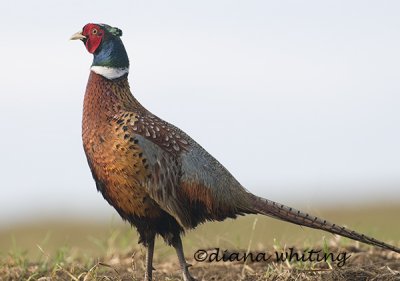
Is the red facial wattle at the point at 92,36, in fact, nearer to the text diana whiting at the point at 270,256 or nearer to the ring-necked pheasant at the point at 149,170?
the ring-necked pheasant at the point at 149,170

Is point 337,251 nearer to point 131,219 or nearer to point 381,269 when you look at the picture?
point 381,269

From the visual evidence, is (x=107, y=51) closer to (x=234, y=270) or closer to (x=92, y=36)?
(x=92, y=36)

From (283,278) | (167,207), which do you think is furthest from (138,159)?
(283,278)

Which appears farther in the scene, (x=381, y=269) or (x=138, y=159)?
(x=381, y=269)

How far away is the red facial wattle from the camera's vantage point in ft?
20.4

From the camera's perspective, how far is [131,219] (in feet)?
19.5

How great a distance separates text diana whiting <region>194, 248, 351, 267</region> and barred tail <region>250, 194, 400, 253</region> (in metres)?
0.50

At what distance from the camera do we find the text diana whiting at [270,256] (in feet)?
21.7

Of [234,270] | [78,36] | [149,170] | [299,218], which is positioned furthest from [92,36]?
[234,270]

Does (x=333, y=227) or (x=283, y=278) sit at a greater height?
(x=333, y=227)

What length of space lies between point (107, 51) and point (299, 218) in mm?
1936

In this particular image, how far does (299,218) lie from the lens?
19.6 ft

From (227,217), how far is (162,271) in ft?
4.25

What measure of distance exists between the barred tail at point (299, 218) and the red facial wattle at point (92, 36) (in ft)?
5.56
